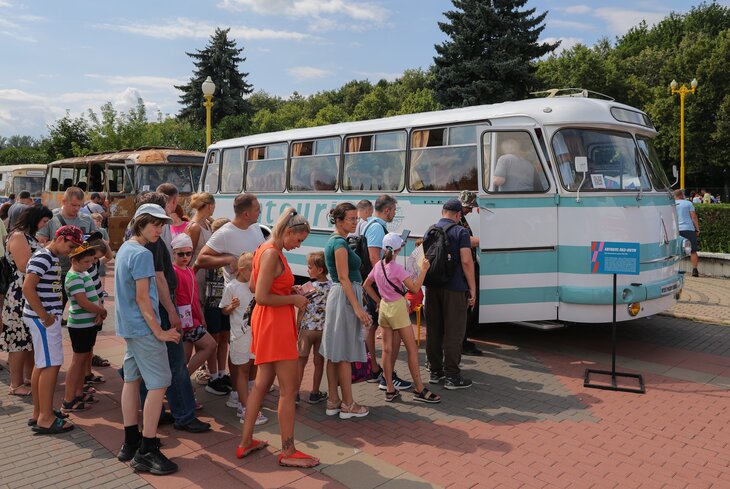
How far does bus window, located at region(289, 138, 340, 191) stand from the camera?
10488 millimetres

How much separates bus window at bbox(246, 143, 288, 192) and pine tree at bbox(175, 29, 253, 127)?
38.4m

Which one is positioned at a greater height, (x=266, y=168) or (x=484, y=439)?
(x=266, y=168)

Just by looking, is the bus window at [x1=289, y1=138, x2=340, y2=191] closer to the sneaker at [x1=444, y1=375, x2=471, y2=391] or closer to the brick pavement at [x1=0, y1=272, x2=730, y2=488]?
the brick pavement at [x1=0, y1=272, x2=730, y2=488]

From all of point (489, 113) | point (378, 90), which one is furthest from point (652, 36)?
point (489, 113)

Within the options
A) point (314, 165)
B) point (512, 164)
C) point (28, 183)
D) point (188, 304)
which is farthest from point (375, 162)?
point (28, 183)

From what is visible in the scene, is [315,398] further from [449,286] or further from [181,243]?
[181,243]

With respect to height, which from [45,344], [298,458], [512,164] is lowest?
[298,458]

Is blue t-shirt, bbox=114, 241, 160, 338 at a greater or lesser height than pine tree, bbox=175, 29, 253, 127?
lesser

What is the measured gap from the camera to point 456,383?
6480 millimetres

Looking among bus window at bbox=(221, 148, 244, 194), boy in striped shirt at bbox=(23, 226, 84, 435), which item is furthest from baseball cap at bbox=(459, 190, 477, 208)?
bus window at bbox=(221, 148, 244, 194)

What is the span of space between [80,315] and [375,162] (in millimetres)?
5449

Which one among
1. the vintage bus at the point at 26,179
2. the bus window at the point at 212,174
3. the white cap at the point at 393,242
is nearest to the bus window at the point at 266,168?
the bus window at the point at 212,174

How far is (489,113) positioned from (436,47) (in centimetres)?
3004

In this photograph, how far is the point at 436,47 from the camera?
119 feet
